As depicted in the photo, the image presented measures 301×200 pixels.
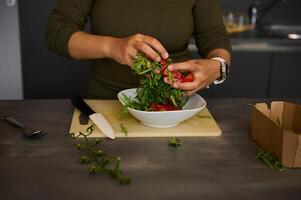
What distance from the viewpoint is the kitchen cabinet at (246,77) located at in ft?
7.92

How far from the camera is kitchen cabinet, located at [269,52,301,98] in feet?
7.95

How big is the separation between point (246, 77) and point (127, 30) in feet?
4.07

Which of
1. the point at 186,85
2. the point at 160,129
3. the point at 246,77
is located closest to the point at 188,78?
the point at 186,85

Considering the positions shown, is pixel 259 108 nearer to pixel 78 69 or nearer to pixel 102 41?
pixel 102 41

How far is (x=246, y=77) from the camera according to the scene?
246 centimetres

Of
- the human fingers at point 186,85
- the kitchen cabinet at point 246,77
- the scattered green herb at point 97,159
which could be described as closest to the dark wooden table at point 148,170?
the scattered green herb at point 97,159

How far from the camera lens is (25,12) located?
2.50 metres

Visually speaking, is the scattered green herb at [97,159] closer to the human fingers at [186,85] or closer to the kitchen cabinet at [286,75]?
the human fingers at [186,85]

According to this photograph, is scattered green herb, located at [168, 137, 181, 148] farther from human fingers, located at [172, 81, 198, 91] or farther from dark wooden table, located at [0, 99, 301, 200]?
human fingers, located at [172, 81, 198, 91]

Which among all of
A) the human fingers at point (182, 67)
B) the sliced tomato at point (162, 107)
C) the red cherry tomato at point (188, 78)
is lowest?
the sliced tomato at point (162, 107)

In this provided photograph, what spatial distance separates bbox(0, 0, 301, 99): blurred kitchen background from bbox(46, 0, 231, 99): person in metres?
0.87

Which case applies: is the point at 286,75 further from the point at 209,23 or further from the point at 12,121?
the point at 12,121

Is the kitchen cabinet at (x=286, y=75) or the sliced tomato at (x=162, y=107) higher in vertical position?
the sliced tomato at (x=162, y=107)

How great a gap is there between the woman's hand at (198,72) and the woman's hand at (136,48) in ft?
0.15
